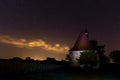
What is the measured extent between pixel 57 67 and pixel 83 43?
69.2 ft

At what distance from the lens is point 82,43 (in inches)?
2719

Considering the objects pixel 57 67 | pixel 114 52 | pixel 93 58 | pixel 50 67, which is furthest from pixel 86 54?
pixel 114 52

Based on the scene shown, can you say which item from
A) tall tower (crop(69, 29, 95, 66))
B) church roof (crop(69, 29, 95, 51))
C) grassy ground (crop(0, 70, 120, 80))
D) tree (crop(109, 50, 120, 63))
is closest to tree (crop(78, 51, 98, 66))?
tall tower (crop(69, 29, 95, 66))

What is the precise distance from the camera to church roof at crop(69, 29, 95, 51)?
6681 centimetres

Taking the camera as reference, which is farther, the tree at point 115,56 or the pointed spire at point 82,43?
the tree at point 115,56

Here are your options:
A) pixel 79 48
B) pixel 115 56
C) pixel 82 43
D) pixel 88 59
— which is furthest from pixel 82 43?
pixel 115 56

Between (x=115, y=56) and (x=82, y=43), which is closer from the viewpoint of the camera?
(x=82, y=43)

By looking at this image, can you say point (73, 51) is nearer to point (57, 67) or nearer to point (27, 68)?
point (57, 67)

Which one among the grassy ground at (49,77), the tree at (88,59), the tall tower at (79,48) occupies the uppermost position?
the tall tower at (79,48)

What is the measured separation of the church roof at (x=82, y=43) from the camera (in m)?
66.8

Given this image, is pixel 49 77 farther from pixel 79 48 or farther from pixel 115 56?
pixel 115 56

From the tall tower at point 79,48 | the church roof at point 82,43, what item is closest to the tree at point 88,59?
the tall tower at point 79,48

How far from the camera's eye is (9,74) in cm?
3042

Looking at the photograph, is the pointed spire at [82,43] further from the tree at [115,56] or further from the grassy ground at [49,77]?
the tree at [115,56]
